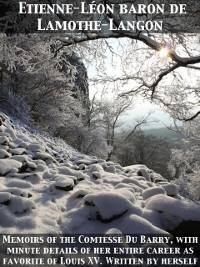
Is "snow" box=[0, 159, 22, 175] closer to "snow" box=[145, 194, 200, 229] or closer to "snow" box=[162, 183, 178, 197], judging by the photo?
"snow" box=[145, 194, 200, 229]

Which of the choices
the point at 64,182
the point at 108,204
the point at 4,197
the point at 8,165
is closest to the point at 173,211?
the point at 108,204

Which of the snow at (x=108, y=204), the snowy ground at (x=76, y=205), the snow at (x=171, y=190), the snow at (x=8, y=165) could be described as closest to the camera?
the snowy ground at (x=76, y=205)

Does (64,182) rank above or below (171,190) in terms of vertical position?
above

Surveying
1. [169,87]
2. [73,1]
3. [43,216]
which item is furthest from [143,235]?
[169,87]

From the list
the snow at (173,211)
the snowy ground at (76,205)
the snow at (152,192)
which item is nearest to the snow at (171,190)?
the snowy ground at (76,205)

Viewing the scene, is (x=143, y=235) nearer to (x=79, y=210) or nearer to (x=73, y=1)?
(x=79, y=210)

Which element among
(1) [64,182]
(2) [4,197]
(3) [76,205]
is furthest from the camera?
(1) [64,182]

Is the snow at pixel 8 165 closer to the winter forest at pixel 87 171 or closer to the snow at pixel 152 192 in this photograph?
→ the winter forest at pixel 87 171

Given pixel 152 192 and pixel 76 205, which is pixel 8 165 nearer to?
pixel 76 205

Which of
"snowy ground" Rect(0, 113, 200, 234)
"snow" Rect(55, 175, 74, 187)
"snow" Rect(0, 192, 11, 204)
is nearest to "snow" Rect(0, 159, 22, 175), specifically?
"snowy ground" Rect(0, 113, 200, 234)

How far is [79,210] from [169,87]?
5.57m

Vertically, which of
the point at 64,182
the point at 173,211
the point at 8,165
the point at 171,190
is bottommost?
the point at 173,211

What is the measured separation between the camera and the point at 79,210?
345cm

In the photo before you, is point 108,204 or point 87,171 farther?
point 87,171
